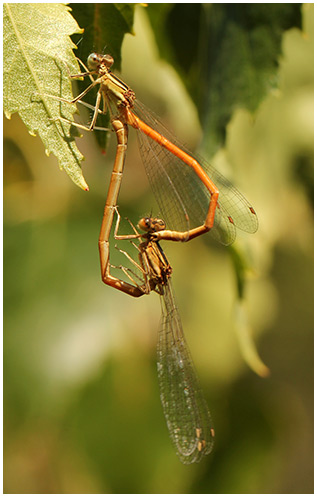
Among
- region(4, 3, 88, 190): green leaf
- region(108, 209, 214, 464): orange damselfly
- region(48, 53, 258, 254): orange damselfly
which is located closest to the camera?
region(4, 3, 88, 190): green leaf

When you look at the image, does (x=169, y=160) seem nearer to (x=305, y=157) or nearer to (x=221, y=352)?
(x=305, y=157)

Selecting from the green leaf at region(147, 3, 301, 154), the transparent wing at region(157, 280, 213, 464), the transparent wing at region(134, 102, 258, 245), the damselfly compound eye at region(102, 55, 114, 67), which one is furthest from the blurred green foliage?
the damselfly compound eye at region(102, 55, 114, 67)

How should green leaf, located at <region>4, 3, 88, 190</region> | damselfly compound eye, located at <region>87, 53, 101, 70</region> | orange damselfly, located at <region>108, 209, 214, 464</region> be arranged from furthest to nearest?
1. orange damselfly, located at <region>108, 209, 214, 464</region>
2. damselfly compound eye, located at <region>87, 53, 101, 70</region>
3. green leaf, located at <region>4, 3, 88, 190</region>

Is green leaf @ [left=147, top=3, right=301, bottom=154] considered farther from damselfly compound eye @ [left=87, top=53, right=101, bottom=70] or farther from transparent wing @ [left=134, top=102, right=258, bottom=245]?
Result: damselfly compound eye @ [left=87, top=53, right=101, bottom=70]

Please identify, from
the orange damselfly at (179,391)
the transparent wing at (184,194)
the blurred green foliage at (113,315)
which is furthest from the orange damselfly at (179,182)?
the blurred green foliage at (113,315)

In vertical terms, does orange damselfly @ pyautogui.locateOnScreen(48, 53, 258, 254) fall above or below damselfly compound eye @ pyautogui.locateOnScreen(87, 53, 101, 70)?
below

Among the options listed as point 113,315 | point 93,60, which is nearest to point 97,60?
point 93,60

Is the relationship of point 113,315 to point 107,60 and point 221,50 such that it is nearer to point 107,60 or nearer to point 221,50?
point 221,50
